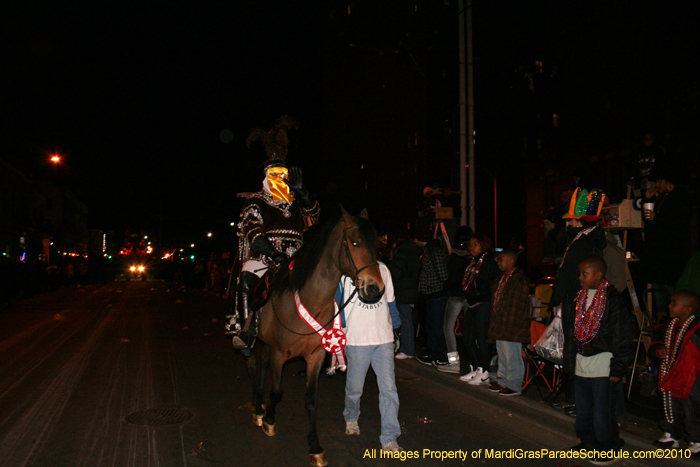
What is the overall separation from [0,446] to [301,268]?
11.1ft

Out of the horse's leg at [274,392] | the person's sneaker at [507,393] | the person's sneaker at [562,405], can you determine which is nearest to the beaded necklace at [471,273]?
the person's sneaker at [507,393]

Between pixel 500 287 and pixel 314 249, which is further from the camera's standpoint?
pixel 500 287

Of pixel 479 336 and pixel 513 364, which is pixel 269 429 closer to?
pixel 513 364

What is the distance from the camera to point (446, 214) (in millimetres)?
→ 10094

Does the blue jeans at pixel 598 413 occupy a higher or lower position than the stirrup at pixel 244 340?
lower

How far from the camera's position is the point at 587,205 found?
6.10 metres

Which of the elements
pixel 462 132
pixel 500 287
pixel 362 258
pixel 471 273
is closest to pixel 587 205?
pixel 500 287

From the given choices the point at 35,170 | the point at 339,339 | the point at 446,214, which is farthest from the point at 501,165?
the point at 35,170

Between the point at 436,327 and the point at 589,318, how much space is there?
159 inches

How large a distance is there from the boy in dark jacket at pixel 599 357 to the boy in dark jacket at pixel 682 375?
519mm

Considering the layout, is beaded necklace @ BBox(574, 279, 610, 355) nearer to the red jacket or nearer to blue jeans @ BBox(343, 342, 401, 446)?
the red jacket

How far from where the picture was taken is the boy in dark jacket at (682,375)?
15.8 ft

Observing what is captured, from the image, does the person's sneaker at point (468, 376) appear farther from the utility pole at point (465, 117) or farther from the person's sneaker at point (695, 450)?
the utility pole at point (465, 117)

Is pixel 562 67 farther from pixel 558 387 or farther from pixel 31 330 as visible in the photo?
pixel 31 330
